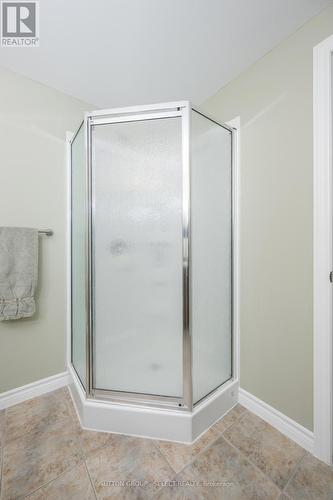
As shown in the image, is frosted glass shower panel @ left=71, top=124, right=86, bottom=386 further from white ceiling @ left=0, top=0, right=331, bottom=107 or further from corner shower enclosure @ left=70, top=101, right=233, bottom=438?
white ceiling @ left=0, top=0, right=331, bottom=107

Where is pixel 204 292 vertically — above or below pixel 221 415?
above

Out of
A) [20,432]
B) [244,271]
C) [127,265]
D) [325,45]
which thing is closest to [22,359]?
[20,432]

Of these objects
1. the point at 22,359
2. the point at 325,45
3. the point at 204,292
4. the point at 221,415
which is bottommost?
the point at 221,415

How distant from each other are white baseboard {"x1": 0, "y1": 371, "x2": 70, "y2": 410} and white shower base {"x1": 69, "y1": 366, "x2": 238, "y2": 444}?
0.42 m

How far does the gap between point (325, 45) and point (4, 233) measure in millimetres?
2007

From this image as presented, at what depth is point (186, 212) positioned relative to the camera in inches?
46.8

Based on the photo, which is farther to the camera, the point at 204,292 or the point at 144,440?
the point at 204,292

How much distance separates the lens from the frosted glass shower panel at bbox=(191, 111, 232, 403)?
127cm

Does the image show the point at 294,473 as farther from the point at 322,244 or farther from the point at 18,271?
the point at 18,271

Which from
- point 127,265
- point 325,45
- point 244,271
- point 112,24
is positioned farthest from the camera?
point 244,271

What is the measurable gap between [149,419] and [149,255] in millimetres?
906

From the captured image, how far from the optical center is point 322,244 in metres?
1.06

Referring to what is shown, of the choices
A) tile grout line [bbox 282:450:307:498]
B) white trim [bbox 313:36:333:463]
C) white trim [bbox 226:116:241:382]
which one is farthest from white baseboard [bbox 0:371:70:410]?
white trim [bbox 313:36:333:463]

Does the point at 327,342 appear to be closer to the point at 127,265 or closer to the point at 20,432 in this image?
the point at 127,265
